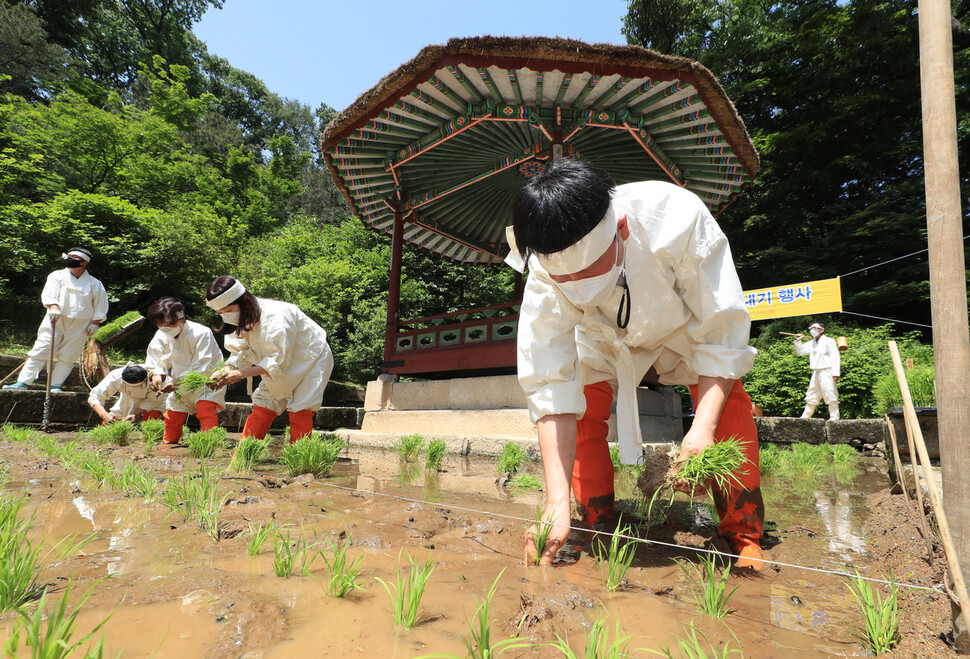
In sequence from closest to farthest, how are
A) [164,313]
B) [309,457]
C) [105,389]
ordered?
[309,457] < [164,313] < [105,389]

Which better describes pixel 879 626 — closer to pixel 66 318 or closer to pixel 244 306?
pixel 244 306

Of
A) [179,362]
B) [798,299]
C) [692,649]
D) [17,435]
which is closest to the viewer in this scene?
[692,649]

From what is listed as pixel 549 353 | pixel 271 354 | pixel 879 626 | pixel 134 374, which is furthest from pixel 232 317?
pixel 879 626

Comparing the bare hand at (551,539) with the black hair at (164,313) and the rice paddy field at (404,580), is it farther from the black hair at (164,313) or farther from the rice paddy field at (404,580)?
the black hair at (164,313)

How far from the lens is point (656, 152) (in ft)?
21.8

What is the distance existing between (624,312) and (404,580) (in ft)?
3.98

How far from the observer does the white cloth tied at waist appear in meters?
1.98

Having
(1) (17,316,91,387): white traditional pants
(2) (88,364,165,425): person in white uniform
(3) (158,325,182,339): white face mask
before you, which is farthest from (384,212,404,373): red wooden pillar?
(1) (17,316,91,387): white traditional pants

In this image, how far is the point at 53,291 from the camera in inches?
253

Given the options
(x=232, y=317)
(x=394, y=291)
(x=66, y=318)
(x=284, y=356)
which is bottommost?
(x=284, y=356)

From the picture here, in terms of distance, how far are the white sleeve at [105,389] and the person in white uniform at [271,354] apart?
2521 mm

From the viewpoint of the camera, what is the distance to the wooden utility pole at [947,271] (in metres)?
1.35

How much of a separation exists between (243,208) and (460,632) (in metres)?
21.7

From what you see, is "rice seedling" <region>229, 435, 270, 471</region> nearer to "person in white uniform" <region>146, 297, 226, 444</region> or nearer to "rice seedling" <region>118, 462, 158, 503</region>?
"rice seedling" <region>118, 462, 158, 503</region>
